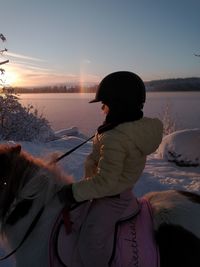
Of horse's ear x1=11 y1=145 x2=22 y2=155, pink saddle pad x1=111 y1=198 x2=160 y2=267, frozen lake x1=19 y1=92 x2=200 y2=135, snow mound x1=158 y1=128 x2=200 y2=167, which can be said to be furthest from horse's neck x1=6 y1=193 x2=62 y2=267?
frozen lake x1=19 y1=92 x2=200 y2=135

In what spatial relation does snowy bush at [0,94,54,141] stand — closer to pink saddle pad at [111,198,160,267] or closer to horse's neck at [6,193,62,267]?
horse's neck at [6,193,62,267]

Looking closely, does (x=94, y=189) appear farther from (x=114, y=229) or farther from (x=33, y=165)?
(x=33, y=165)

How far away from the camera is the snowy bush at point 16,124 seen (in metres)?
15.0

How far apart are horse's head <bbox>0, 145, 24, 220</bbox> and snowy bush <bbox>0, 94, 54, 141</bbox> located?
12289mm

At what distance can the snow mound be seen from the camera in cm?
1048

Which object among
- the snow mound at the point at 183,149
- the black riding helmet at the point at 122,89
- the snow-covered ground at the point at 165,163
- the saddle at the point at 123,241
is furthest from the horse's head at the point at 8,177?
the snow mound at the point at 183,149

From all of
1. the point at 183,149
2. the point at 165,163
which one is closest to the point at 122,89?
the point at 165,163

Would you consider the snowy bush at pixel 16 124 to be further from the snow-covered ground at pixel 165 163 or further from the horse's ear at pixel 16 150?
the horse's ear at pixel 16 150

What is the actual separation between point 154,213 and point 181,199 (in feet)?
1.00

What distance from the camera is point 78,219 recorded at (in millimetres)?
2678

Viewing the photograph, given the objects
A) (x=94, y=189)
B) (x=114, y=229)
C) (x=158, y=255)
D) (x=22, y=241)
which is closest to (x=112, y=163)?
(x=94, y=189)

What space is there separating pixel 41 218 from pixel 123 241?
626 mm

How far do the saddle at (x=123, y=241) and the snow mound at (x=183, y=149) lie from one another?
7980 millimetres

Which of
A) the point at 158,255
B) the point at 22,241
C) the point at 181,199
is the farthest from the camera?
the point at 181,199
